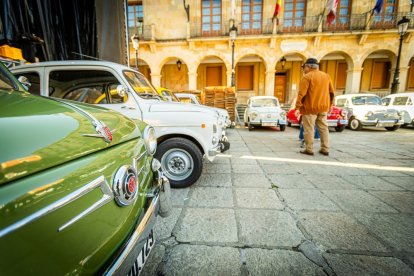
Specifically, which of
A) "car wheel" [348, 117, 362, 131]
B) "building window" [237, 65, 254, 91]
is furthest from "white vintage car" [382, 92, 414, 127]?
"building window" [237, 65, 254, 91]

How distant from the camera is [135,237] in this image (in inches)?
37.4

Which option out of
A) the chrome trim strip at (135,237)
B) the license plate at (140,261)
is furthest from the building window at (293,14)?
the license plate at (140,261)

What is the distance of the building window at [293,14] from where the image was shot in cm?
1443

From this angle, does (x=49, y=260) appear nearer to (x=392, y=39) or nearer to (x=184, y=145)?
(x=184, y=145)

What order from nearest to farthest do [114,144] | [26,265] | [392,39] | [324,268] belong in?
1. [26,265]
2. [114,144]
3. [324,268]
4. [392,39]

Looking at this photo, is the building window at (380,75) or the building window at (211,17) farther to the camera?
the building window at (380,75)

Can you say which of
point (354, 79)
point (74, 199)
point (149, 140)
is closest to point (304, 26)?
point (354, 79)

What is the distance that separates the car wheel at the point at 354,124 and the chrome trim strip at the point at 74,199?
1108cm

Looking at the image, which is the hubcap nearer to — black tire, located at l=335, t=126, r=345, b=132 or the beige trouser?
the beige trouser

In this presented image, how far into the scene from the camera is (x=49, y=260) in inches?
22.4

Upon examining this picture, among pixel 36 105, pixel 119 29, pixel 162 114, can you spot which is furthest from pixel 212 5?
pixel 36 105

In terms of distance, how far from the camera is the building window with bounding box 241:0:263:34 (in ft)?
48.7

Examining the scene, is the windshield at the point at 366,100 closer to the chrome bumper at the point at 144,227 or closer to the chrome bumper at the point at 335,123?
the chrome bumper at the point at 335,123

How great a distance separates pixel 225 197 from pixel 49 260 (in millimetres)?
2079
